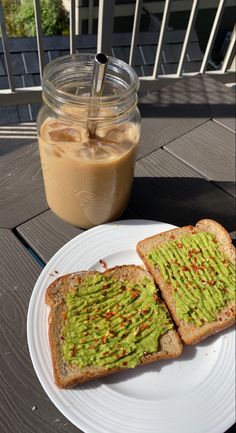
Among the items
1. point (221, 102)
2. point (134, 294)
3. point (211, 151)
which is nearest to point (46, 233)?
point (134, 294)

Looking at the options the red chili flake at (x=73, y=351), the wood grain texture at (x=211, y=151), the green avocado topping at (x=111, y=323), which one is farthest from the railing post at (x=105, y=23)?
the red chili flake at (x=73, y=351)

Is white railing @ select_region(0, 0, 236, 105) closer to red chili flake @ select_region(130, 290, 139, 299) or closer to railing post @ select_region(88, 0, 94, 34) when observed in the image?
red chili flake @ select_region(130, 290, 139, 299)

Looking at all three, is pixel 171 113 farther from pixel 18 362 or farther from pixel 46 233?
pixel 18 362

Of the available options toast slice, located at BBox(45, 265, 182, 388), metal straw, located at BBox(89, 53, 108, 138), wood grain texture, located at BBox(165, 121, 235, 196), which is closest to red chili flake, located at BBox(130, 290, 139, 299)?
toast slice, located at BBox(45, 265, 182, 388)

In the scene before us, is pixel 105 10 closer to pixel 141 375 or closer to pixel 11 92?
pixel 11 92

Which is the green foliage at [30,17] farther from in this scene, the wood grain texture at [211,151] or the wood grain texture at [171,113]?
the wood grain texture at [211,151]

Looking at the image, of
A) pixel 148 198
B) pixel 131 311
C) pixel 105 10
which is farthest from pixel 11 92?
pixel 131 311
